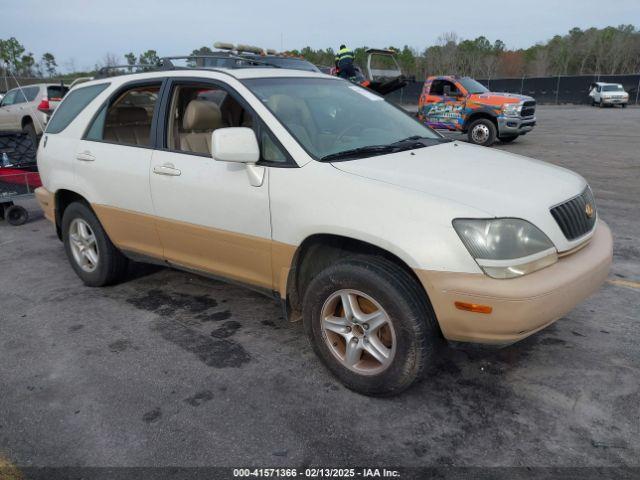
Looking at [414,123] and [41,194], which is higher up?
[414,123]

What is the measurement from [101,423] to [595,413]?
8.44ft

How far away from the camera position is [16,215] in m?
7.08

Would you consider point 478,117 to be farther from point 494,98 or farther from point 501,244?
point 501,244

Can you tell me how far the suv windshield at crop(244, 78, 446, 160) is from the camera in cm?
327

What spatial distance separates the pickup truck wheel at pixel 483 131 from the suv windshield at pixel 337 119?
33.9 ft

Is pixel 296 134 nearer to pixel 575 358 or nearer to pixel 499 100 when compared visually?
pixel 575 358

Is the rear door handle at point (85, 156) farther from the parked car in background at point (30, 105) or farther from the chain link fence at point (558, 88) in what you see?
the chain link fence at point (558, 88)

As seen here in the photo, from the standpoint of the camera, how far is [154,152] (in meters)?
3.82

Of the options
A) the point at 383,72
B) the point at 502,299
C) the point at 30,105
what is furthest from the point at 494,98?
the point at 30,105

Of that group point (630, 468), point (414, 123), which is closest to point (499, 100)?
point (414, 123)

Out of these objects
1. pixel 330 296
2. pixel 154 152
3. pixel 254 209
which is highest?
pixel 154 152

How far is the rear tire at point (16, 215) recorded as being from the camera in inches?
275

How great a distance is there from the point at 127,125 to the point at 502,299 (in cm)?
335

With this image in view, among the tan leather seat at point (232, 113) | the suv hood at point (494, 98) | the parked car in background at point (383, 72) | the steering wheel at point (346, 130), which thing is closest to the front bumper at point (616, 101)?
the suv hood at point (494, 98)
